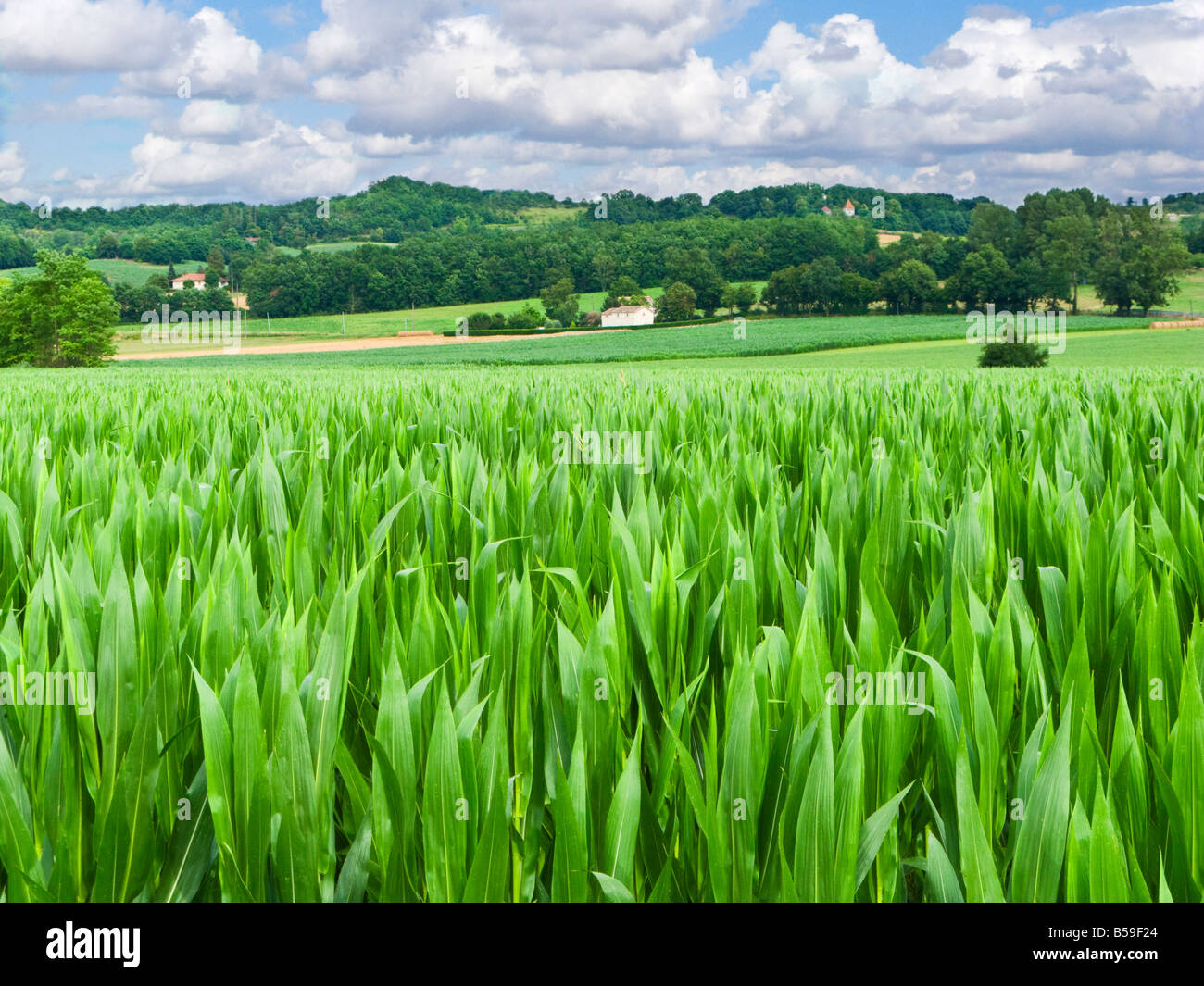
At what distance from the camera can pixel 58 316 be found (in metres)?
56.2

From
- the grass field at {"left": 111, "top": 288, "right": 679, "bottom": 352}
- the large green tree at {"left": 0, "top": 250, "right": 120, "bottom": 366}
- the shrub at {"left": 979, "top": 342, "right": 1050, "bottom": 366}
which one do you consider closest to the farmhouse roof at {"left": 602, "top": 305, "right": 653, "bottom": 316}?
the grass field at {"left": 111, "top": 288, "right": 679, "bottom": 352}

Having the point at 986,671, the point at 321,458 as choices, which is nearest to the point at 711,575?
the point at 986,671

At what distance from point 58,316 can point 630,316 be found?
4076 centimetres

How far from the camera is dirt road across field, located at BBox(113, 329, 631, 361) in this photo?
60.1m

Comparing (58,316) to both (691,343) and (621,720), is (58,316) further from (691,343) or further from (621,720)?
(621,720)

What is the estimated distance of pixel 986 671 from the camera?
45.9 inches

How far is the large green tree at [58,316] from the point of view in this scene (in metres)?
56.1

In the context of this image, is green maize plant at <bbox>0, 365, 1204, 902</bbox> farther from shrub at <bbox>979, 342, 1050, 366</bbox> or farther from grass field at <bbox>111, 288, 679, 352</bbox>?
grass field at <bbox>111, 288, 679, 352</bbox>

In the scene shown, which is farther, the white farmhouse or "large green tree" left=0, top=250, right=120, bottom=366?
the white farmhouse

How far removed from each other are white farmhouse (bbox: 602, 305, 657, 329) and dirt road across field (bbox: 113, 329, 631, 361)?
483 cm

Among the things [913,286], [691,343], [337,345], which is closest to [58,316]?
[337,345]
